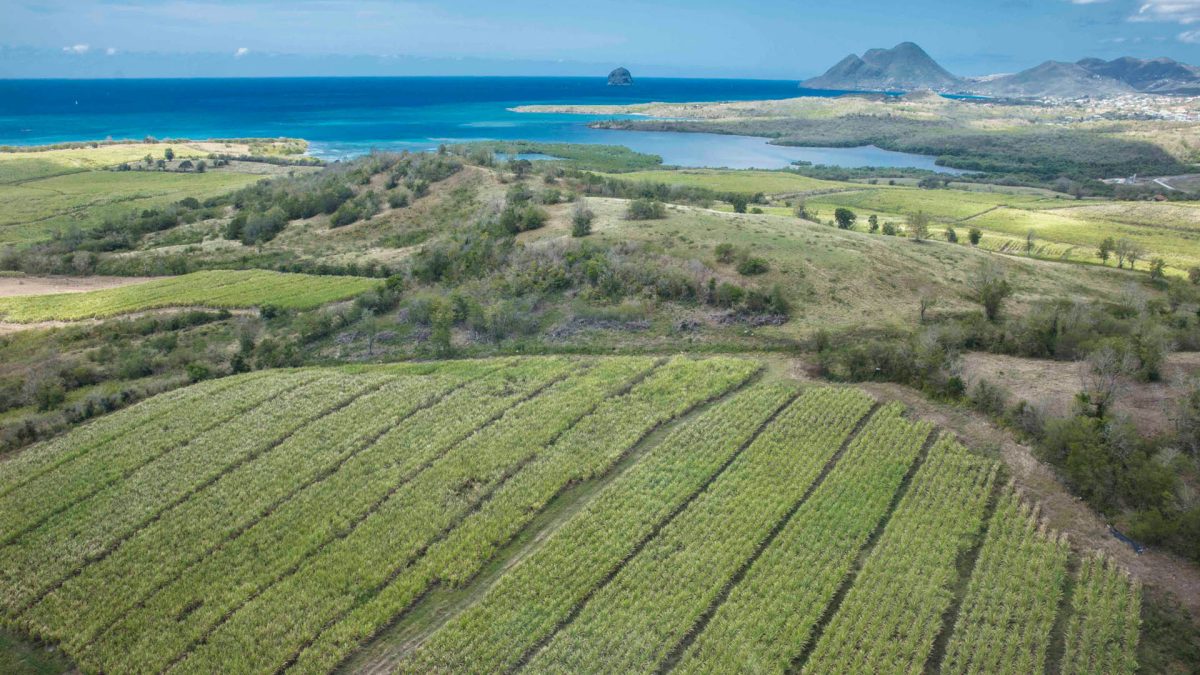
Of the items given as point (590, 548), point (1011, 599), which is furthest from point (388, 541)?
point (1011, 599)

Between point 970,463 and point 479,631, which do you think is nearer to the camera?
point 479,631

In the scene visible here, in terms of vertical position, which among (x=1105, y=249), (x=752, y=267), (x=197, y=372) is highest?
(x=752, y=267)

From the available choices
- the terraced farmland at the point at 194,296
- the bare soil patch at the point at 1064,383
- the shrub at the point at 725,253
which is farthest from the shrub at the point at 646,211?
the bare soil patch at the point at 1064,383

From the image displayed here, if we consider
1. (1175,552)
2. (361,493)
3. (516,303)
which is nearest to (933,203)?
(516,303)

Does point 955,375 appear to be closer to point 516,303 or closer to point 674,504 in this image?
point 674,504

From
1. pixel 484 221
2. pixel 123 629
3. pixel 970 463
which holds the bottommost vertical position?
pixel 123 629

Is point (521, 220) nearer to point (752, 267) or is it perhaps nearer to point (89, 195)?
point (752, 267)
